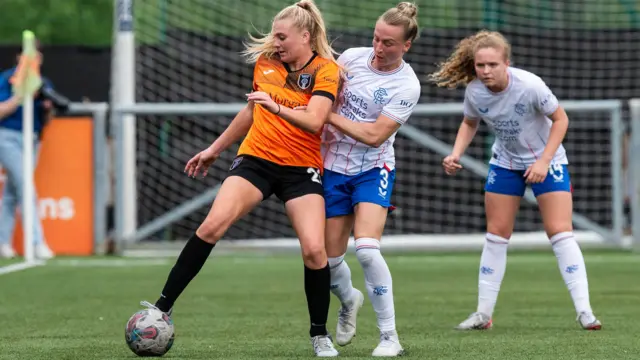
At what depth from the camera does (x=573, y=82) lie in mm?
15906

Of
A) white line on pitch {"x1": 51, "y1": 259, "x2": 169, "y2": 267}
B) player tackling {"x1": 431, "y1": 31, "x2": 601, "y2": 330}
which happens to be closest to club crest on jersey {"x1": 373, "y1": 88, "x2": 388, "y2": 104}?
player tackling {"x1": 431, "y1": 31, "x2": 601, "y2": 330}

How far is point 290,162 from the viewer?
650cm

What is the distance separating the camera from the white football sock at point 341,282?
6934 mm

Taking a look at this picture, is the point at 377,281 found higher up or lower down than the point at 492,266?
higher up

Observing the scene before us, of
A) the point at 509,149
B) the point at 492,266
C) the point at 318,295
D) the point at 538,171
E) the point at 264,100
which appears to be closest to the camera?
the point at 264,100

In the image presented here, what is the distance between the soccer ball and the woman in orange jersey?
162mm

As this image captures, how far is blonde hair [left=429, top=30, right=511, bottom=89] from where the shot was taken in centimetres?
753

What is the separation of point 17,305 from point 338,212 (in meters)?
3.11

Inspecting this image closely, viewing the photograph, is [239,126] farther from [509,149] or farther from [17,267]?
[17,267]

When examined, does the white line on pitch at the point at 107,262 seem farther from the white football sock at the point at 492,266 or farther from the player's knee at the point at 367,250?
the player's knee at the point at 367,250

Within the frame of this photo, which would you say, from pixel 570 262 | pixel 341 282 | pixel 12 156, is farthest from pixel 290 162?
pixel 12 156

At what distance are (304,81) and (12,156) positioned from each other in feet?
25.3

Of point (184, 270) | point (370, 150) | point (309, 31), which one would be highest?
point (309, 31)

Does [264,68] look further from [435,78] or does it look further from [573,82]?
[573,82]
